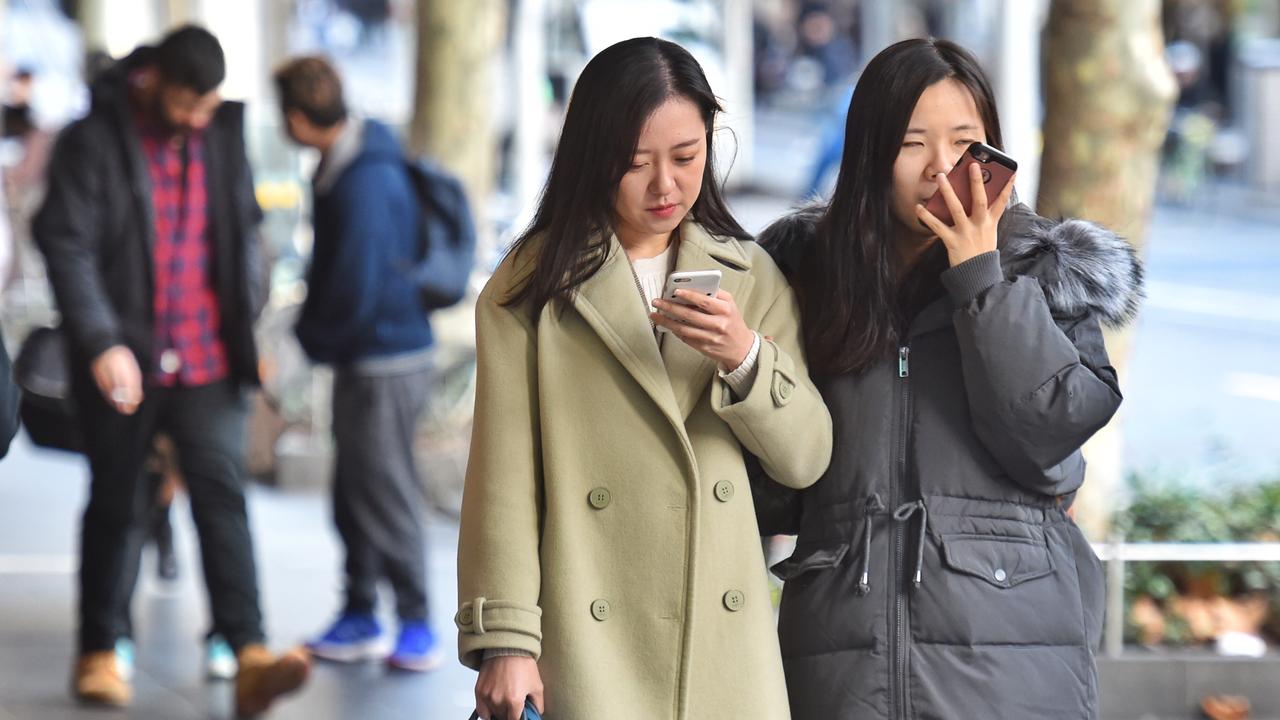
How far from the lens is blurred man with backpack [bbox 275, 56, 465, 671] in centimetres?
599

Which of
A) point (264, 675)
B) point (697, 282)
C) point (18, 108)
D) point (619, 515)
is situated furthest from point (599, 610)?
point (18, 108)

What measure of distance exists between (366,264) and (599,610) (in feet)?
10.9

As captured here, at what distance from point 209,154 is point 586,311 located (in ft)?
9.83

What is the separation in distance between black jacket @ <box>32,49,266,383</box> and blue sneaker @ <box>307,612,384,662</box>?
1.19 meters

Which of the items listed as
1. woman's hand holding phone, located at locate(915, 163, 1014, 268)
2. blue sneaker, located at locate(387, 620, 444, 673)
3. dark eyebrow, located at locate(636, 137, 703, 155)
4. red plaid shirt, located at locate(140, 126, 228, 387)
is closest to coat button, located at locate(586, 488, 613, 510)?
dark eyebrow, located at locate(636, 137, 703, 155)

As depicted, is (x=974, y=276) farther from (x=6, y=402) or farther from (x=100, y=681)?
(x=100, y=681)

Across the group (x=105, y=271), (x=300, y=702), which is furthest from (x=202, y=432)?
(x=300, y=702)

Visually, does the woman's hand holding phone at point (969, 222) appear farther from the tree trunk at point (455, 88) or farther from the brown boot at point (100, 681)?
the tree trunk at point (455, 88)

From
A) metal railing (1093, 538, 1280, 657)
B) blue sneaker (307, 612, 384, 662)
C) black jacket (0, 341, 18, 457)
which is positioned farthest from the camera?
Answer: blue sneaker (307, 612, 384, 662)

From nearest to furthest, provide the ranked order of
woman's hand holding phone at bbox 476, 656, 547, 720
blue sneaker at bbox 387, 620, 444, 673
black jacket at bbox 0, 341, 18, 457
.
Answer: woman's hand holding phone at bbox 476, 656, 547, 720, black jacket at bbox 0, 341, 18, 457, blue sneaker at bbox 387, 620, 444, 673

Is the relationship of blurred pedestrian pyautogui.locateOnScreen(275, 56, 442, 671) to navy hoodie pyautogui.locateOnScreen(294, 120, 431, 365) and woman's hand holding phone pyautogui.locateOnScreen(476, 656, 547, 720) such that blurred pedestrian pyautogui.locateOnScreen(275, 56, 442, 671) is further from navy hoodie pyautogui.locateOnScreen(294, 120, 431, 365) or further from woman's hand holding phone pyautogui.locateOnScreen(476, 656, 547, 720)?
woman's hand holding phone pyautogui.locateOnScreen(476, 656, 547, 720)

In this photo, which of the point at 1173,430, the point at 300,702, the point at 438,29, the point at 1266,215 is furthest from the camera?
the point at 1266,215

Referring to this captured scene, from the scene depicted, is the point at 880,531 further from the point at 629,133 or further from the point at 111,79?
the point at 111,79

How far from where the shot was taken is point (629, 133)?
109 inches
